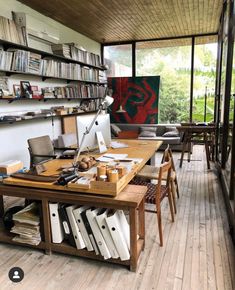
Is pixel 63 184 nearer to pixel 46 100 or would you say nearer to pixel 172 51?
pixel 46 100

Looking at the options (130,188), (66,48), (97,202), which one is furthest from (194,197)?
(66,48)

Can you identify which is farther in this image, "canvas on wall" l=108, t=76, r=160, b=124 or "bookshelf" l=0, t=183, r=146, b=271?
"canvas on wall" l=108, t=76, r=160, b=124

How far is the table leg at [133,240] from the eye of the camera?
184 centimetres

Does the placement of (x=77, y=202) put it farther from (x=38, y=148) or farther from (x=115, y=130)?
(x=115, y=130)

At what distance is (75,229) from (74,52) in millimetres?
3977

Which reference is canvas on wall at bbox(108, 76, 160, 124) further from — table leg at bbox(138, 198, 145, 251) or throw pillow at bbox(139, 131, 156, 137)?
table leg at bbox(138, 198, 145, 251)

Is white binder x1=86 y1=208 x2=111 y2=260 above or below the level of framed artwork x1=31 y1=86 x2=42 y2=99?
below

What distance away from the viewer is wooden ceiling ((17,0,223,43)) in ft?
13.6

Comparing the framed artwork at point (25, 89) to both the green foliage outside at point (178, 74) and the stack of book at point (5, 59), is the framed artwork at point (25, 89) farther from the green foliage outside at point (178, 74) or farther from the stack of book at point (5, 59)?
the green foliage outside at point (178, 74)

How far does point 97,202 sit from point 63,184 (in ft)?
1.00

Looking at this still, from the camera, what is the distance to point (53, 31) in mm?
4672

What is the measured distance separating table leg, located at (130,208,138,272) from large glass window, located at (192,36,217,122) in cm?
498

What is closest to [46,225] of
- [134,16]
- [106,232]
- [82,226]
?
[82,226]

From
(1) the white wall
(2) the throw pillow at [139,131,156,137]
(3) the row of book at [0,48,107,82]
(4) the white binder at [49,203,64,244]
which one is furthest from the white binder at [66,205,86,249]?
(2) the throw pillow at [139,131,156,137]
